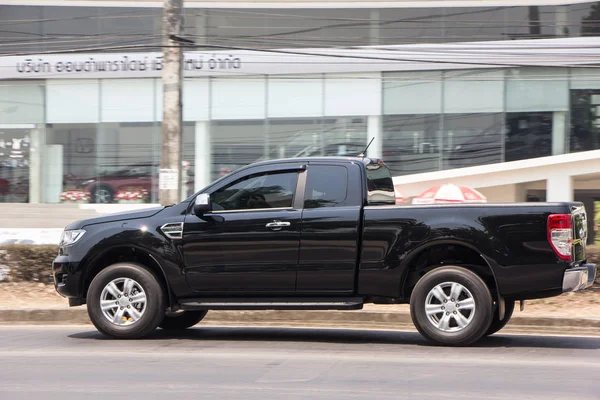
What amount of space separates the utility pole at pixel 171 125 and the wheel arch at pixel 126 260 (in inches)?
158

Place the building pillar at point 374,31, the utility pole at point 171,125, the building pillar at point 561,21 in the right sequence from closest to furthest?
the utility pole at point 171,125 → the building pillar at point 561,21 → the building pillar at point 374,31

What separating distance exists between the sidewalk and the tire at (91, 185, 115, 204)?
18341 mm

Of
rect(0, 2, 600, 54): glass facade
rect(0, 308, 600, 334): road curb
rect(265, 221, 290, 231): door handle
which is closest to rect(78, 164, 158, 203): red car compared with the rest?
rect(0, 2, 600, 54): glass facade

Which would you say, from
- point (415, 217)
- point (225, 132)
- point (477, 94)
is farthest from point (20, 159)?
point (415, 217)

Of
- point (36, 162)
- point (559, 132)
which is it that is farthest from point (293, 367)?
point (36, 162)

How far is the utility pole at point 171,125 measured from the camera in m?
13.5

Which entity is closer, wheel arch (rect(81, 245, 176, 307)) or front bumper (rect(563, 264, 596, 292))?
front bumper (rect(563, 264, 596, 292))

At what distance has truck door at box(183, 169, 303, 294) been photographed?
29.1ft

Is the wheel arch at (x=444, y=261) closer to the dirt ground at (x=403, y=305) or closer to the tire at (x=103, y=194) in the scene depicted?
the dirt ground at (x=403, y=305)

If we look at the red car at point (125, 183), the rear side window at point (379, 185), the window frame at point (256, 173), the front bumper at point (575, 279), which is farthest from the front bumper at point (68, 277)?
the red car at point (125, 183)

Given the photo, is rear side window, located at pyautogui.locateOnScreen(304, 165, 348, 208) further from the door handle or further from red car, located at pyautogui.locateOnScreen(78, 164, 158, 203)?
red car, located at pyautogui.locateOnScreen(78, 164, 158, 203)

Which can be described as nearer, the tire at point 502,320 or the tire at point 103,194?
the tire at point 502,320

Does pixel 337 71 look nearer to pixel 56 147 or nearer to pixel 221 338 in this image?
pixel 56 147

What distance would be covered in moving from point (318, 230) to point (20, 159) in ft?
80.6
